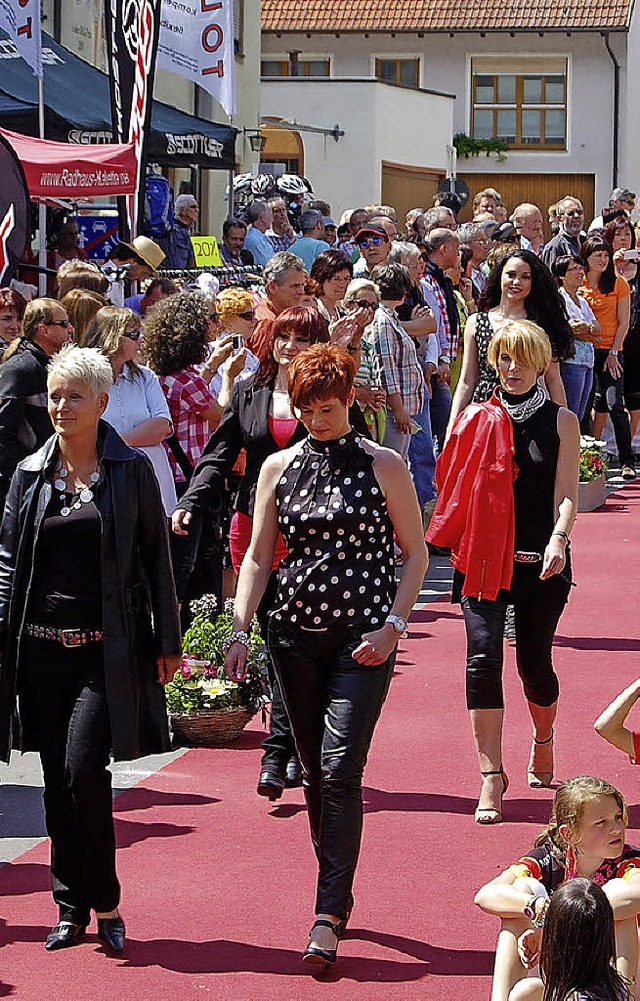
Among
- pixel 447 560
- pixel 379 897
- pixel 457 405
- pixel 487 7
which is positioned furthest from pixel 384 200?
pixel 379 897

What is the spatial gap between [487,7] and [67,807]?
1757 inches

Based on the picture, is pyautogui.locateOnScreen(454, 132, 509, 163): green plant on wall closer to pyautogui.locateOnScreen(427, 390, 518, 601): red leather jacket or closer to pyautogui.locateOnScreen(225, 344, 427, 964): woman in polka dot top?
pyautogui.locateOnScreen(427, 390, 518, 601): red leather jacket

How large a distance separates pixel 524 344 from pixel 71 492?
222cm

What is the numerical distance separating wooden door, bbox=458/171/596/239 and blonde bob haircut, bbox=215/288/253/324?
3828cm

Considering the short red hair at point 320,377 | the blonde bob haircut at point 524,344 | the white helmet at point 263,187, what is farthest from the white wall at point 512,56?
the short red hair at point 320,377

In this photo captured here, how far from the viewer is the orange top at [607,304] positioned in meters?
16.8

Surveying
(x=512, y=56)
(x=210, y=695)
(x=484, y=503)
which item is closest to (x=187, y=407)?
(x=210, y=695)

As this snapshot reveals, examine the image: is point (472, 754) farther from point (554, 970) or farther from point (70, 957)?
point (554, 970)

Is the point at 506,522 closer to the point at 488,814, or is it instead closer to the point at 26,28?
the point at 488,814

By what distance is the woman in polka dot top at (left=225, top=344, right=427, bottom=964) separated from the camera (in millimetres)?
5262

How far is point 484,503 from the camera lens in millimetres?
6840

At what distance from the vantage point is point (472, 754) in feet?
25.5

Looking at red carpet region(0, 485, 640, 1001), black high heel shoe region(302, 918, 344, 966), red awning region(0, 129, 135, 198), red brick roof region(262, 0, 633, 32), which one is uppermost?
red brick roof region(262, 0, 633, 32)

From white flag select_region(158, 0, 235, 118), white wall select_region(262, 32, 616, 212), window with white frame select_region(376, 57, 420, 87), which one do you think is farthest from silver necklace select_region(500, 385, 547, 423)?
window with white frame select_region(376, 57, 420, 87)
